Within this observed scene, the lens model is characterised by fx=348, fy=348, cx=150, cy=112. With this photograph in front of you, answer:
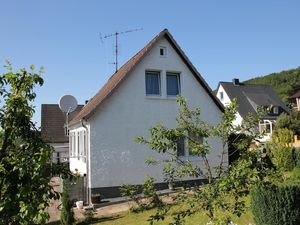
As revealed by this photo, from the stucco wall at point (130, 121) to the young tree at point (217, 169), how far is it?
9757 millimetres

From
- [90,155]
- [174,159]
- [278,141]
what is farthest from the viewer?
[278,141]

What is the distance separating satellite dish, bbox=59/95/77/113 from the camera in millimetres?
20109

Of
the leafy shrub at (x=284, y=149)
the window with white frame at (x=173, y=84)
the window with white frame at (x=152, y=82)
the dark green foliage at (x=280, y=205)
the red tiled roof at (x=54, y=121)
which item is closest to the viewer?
the dark green foliage at (x=280, y=205)

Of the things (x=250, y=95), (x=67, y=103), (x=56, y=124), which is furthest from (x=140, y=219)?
(x=250, y=95)

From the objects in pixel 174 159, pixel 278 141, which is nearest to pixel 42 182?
pixel 174 159

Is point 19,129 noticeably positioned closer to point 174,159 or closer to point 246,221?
point 174,159

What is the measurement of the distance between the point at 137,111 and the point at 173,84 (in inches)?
102

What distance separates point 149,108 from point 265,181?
471 inches

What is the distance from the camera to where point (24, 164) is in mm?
3521

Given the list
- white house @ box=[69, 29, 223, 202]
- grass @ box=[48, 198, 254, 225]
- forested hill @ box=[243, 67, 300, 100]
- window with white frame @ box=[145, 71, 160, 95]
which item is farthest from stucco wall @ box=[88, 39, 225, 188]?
forested hill @ box=[243, 67, 300, 100]

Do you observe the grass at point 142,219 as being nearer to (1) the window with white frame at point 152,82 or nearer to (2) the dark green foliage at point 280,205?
(2) the dark green foliage at point 280,205

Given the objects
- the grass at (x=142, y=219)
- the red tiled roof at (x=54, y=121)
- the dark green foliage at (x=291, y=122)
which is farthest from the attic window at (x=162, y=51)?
the dark green foliage at (x=291, y=122)

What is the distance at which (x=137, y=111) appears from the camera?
1661cm

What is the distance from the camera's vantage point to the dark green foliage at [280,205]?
781cm
